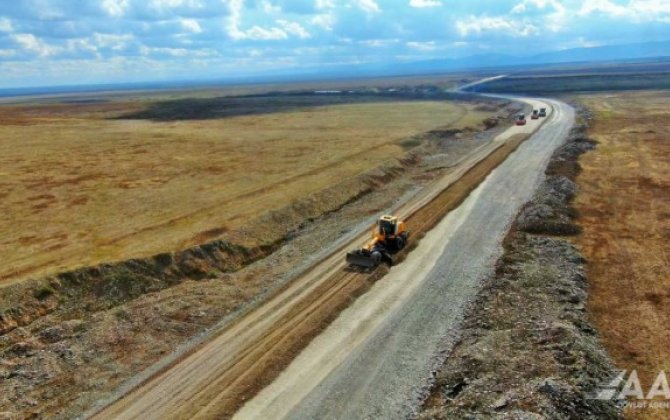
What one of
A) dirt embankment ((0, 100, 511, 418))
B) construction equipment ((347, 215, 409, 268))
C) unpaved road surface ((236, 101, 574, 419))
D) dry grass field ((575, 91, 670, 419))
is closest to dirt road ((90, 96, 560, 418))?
unpaved road surface ((236, 101, 574, 419))

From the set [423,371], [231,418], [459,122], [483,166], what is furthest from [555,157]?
[231,418]

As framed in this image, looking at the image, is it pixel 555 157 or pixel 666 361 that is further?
pixel 555 157

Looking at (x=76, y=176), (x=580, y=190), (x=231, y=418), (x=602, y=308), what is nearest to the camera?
(x=231, y=418)

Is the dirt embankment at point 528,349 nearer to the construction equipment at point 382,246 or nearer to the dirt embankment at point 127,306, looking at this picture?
the construction equipment at point 382,246

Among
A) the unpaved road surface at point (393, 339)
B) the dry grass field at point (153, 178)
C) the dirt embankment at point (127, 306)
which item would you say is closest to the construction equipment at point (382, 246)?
the unpaved road surface at point (393, 339)

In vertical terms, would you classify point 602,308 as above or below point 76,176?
below

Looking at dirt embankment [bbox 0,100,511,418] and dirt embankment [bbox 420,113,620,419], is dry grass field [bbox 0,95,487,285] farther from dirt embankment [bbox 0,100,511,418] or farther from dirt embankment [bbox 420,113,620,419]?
dirt embankment [bbox 420,113,620,419]

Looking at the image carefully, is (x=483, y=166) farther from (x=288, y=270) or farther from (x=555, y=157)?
(x=288, y=270)
